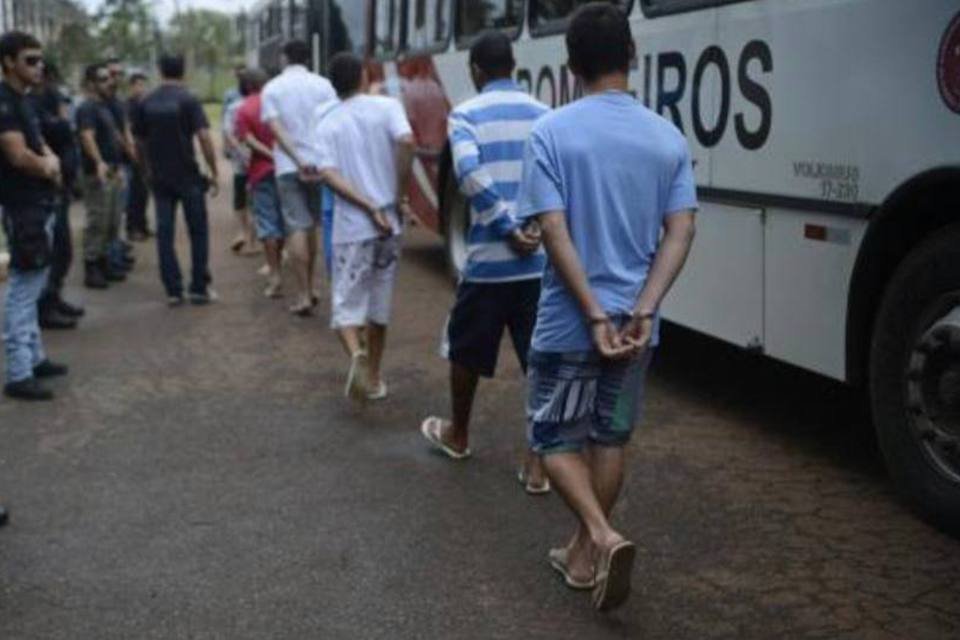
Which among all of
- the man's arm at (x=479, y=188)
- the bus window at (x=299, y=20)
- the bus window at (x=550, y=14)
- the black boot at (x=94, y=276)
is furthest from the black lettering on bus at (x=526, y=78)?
the bus window at (x=299, y=20)

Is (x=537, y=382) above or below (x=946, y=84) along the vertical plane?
below

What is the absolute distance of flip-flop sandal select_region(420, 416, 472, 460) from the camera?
212 inches

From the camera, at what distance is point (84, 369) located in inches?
284

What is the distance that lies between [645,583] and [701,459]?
4.75 feet

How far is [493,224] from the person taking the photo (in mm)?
4723

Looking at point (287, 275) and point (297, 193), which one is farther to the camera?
point (287, 275)

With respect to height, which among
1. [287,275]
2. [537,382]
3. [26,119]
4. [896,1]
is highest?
[896,1]

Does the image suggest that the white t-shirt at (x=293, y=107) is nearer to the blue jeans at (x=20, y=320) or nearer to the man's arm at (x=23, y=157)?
the man's arm at (x=23, y=157)

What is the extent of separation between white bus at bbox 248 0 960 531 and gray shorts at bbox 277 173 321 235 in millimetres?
3261

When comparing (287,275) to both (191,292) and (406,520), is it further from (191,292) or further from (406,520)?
(406,520)

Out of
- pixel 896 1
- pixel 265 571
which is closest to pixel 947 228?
pixel 896 1

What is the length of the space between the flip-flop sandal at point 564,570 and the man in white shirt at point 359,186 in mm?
2100

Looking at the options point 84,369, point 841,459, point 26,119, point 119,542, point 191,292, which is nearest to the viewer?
point 119,542

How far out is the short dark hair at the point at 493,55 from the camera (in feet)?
15.4
